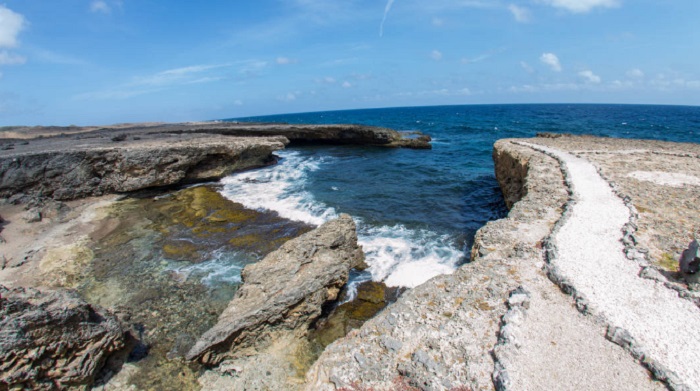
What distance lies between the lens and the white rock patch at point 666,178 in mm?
11859

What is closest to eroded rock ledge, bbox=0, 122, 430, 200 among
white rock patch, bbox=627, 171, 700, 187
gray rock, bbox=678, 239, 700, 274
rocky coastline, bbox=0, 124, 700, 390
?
rocky coastline, bbox=0, 124, 700, 390

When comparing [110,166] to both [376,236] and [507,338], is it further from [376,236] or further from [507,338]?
[507,338]

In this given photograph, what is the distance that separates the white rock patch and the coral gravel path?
4.59 m

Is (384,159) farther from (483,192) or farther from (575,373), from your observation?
(575,373)

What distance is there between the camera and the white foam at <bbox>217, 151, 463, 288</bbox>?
10953 millimetres

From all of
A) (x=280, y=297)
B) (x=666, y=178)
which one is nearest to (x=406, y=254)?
(x=280, y=297)

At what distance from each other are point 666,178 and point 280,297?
49.7 feet

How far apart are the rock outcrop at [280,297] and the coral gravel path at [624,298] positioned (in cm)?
544

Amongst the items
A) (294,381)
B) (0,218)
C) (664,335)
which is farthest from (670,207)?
(0,218)


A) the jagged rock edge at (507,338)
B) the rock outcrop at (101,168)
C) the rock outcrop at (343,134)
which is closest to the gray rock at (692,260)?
the jagged rock edge at (507,338)

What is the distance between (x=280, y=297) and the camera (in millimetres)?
7820

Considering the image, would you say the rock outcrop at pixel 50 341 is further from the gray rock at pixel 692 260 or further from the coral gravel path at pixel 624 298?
the gray rock at pixel 692 260

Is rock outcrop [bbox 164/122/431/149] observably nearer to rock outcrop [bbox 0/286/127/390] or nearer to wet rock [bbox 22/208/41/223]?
wet rock [bbox 22/208/41/223]

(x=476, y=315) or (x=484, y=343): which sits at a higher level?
(x=476, y=315)
